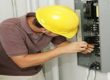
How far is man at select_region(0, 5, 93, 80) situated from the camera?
139cm

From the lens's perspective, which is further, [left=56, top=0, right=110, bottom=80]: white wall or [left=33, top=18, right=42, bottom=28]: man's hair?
[left=56, top=0, right=110, bottom=80]: white wall

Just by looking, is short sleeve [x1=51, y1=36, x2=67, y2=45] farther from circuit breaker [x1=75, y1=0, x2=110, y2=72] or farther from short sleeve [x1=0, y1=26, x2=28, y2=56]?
short sleeve [x1=0, y1=26, x2=28, y2=56]

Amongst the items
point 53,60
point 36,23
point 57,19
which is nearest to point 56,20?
point 57,19

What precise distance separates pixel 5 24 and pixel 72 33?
393 millimetres

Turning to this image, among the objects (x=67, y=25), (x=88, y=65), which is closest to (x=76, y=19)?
(x=67, y=25)

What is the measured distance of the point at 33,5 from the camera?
1.83 meters

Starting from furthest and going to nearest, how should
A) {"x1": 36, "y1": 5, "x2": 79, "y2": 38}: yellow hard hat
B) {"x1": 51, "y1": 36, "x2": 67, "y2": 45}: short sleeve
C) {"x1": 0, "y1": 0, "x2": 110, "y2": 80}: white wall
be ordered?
{"x1": 0, "y1": 0, "x2": 110, "y2": 80}: white wall
{"x1": 51, "y1": 36, "x2": 67, "y2": 45}: short sleeve
{"x1": 36, "y1": 5, "x2": 79, "y2": 38}: yellow hard hat

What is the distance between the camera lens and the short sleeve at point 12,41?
139 cm

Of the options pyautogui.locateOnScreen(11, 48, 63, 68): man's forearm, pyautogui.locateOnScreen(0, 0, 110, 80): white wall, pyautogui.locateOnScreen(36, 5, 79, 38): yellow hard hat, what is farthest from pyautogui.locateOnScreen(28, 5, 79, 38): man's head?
pyautogui.locateOnScreen(0, 0, 110, 80): white wall

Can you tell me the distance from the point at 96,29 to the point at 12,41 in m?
0.51

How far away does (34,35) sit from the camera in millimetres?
1493

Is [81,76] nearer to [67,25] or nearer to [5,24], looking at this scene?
[67,25]

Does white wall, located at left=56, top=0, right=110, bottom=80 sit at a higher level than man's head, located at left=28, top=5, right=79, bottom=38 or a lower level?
lower

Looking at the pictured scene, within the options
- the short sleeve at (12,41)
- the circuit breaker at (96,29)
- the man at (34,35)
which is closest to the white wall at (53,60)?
the circuit breaker at (96,29)
